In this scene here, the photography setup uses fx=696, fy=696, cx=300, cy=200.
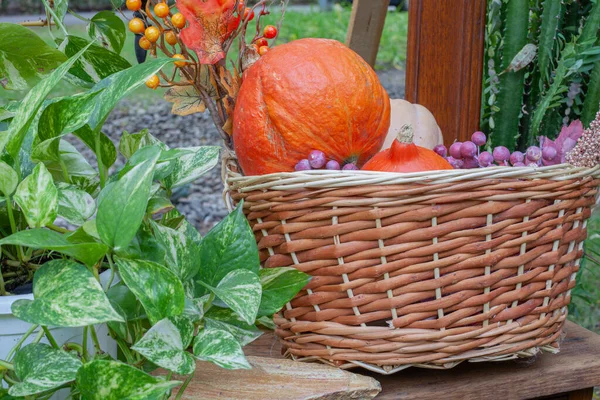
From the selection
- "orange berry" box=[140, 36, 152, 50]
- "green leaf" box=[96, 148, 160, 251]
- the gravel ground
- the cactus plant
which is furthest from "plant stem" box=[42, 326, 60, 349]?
the gravel ground

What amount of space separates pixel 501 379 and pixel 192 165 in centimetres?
42

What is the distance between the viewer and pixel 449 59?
1.21 metres

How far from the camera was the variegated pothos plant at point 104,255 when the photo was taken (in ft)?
1.69

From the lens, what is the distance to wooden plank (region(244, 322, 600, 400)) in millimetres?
775

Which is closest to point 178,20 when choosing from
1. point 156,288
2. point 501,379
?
point 156,288

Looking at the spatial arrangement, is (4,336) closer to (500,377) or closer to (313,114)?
(313,114)

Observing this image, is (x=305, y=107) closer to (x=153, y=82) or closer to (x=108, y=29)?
(x=153, y=82)

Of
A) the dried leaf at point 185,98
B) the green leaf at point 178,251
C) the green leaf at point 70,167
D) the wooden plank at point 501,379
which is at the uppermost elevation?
the dried leaf at point 185,98

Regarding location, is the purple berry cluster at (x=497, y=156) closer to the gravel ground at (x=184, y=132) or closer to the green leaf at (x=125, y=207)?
the green leaf at (x=125, y=207)

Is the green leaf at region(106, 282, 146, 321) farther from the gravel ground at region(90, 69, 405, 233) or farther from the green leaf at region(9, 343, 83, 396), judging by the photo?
the gravel ground at region(90, 69, 405, 233)

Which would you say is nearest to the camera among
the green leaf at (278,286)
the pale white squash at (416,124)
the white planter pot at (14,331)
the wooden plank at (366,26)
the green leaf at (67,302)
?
the green leaf at (67,302)

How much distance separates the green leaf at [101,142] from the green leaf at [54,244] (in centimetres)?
16

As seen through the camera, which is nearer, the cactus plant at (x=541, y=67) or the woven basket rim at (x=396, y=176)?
the woven basket rim at (x=396, y=176)

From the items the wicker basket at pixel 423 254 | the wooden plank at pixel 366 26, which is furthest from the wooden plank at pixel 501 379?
the wooden plank at pixel 366 26
